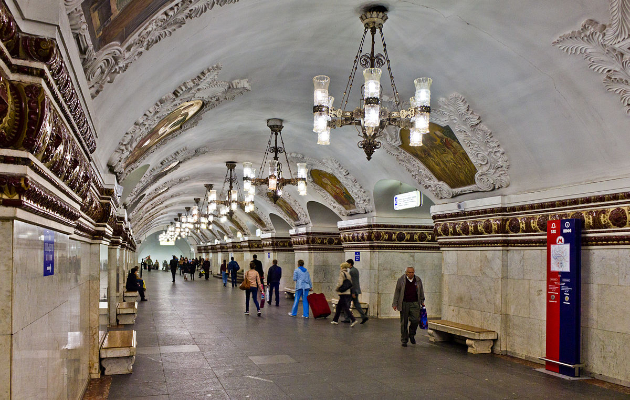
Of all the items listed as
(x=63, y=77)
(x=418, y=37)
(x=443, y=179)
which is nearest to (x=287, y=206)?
(x=443, y=179)

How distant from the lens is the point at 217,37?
571 centimetres

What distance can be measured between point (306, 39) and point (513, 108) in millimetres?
3127

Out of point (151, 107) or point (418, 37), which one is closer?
point (151, 107)

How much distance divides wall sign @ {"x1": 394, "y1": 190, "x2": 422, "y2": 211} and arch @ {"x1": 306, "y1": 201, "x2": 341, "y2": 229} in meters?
4.43

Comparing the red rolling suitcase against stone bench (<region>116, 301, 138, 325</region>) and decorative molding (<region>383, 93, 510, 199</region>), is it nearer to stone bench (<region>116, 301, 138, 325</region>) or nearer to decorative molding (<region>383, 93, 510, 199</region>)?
stone bench (<region>116, 301, 138, 325</region>)

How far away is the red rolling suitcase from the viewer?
12852mm

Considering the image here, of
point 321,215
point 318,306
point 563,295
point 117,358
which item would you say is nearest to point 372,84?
point 563,295

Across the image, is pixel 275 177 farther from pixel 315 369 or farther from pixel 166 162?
pixel 315 369

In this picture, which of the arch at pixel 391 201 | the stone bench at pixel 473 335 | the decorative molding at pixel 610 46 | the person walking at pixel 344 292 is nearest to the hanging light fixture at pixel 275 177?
the person walking at pixel 344 292

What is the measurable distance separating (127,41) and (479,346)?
719 centimetres

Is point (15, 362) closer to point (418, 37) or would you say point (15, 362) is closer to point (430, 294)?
point (418, 37)

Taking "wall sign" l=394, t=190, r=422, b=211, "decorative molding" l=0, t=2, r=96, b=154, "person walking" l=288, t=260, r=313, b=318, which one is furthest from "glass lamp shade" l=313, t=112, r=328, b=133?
"person walking" l=288, t=260, r=313, b=318

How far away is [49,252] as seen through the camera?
3.17 m

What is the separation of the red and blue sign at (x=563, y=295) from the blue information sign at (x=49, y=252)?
6.36 meters
